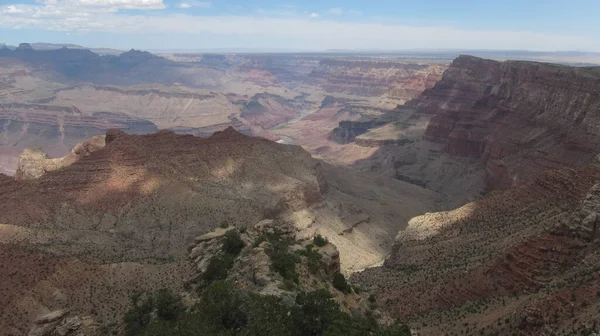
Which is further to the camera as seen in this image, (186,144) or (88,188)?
(186,144)

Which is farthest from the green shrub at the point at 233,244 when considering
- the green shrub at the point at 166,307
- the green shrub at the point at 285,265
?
the green shrub at the point at 166,307

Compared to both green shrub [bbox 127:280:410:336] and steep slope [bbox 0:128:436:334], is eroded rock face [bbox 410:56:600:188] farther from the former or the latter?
green shrub [bbox 127:280:410:336]

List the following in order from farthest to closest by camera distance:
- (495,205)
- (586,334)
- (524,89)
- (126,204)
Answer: (524,89)
(126,204)
(495,205)
(586,334)

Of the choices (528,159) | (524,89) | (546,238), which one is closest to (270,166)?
(528,159)

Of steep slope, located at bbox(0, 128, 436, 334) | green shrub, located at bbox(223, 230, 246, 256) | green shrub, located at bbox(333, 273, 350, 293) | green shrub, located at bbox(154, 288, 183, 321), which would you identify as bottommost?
steep slope, located at bbox(0, 128, 436, 334)

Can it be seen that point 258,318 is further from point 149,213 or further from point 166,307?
point 149,213

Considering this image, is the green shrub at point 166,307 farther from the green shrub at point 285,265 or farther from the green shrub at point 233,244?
the green shrub at point 233,244

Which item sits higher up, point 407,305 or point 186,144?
point 186,144

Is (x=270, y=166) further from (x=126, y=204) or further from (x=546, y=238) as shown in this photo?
(x=546, y=238)

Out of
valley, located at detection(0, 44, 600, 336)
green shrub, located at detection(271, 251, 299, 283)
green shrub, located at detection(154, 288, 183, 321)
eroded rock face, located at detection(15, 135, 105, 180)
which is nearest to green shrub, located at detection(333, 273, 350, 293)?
valley, located at detection(0, 44, 600, 336)
